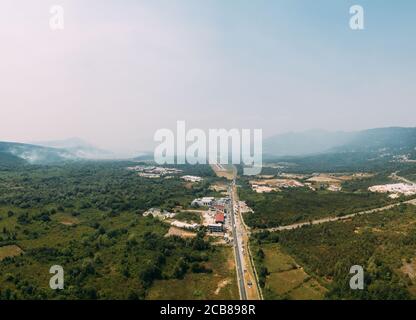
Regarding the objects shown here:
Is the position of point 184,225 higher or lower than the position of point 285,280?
higher

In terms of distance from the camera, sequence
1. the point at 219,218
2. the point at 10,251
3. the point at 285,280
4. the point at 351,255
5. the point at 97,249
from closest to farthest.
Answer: the point at 285,280, the point at 351,255, the point at 97,249, the point at 10,251, the point at 219,218

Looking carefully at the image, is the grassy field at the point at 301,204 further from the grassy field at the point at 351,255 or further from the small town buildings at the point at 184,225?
the small town buildings at the point at 184,225

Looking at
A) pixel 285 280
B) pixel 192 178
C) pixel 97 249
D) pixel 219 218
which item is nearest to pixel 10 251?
pixel 97 249

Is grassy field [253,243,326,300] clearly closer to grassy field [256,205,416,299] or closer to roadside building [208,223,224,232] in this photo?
grassy field [256,205,416,299]

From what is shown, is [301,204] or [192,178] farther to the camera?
[192,178]

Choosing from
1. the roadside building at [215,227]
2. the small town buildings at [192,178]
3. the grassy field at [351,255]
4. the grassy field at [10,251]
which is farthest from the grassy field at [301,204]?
the grassy field at [10,251]

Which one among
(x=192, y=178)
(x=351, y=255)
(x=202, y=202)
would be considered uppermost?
(x=192, y=178)

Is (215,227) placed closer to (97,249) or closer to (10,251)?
(97,249)

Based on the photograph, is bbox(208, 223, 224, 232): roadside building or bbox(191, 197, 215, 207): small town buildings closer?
bbox(208, 223, 224, 232): roadside building

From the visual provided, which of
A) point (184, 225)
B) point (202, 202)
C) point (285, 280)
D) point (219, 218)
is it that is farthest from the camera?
point (202, 202)

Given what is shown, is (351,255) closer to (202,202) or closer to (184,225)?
(184,225)

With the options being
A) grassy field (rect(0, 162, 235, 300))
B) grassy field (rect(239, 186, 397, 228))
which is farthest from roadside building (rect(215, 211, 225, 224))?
grassy field (rect(0, 162, 235, 300))

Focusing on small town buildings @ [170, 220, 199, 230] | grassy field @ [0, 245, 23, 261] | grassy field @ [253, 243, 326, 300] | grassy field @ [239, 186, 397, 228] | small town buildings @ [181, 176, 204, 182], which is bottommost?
grassy field @ [253, 243, 326, 300]
